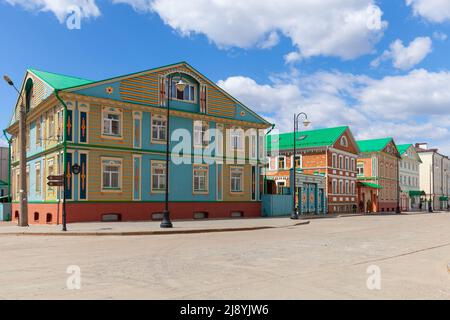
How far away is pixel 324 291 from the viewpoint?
7.70 m

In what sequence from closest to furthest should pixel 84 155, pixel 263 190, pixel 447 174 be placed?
1. pixel 84 155
2. pixel 263 190
3. pixel 447 174

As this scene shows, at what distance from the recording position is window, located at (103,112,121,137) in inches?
1118

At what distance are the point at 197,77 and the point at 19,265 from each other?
24145 millimetres

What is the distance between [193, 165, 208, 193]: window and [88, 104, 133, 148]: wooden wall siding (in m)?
5.58

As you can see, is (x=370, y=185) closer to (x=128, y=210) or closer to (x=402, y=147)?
(x=402, y=147)

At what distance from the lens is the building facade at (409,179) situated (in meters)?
75.9

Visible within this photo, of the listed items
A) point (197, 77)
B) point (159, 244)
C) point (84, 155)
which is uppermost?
point (197, 77)

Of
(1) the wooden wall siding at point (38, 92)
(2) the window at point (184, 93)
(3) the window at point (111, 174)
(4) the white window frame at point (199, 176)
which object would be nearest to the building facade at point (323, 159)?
(4) the white window frame at point (199, 176)

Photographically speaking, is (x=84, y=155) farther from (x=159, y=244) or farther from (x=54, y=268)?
(x=54, y=268)

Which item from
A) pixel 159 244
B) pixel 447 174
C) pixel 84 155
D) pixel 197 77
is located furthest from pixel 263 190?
pixel 447 174

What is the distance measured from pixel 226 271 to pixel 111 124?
20.7m

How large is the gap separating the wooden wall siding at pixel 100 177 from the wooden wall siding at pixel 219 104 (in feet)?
25.4
